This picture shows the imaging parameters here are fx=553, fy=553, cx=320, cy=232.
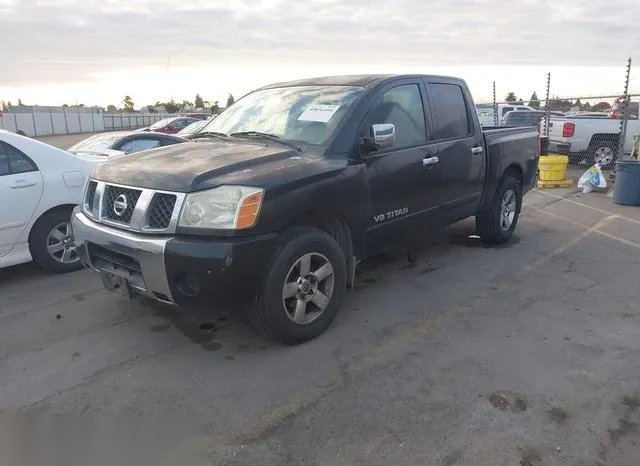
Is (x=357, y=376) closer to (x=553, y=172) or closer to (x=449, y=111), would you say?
(x=449, y=111)

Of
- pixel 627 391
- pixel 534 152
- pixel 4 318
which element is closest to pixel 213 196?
pixel 4 318

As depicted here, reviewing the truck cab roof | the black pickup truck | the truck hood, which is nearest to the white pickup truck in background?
the black pickup truck

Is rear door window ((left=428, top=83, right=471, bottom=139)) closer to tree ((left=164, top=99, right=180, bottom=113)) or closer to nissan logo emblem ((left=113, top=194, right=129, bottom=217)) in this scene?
nissan logo emblem ((left=113, top=194, right=129, bottom=217))

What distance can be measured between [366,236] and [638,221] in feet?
18.9

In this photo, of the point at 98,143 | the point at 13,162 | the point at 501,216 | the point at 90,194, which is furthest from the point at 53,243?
the point at 501,216

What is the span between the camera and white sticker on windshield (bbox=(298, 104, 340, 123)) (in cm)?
443

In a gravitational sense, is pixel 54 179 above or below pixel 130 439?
above

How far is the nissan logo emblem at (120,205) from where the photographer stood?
3.82 meters

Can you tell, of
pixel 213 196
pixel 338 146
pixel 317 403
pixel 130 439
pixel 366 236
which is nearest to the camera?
pixel 130 439

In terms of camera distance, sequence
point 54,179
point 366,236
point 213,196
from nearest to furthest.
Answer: point 213,196, point 366,236, point 54,179

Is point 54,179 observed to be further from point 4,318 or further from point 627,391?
point 627,391

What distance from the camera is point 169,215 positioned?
3.55m

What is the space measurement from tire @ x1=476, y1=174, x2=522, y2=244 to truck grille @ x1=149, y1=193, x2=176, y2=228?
4.04 meters

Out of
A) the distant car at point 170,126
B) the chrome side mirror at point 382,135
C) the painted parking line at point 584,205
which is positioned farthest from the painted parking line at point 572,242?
the distant car at point 170,126
